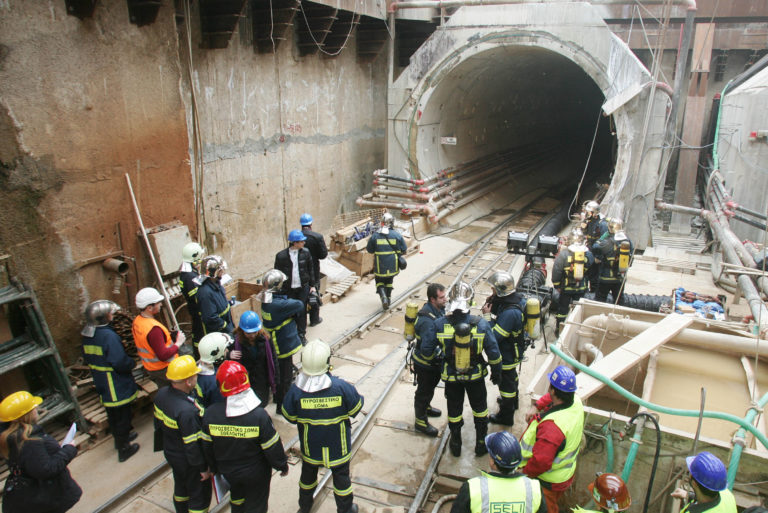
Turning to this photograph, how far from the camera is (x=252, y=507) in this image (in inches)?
159

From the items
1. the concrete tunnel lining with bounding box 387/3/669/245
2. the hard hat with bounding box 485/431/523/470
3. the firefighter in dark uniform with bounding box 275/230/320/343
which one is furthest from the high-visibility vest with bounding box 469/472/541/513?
the concrete tunnel lining with bounding box 387/3/669/245

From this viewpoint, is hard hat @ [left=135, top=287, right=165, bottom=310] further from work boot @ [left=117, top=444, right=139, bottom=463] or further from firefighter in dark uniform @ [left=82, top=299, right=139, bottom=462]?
work boot @ [left=117, top=444, right=139, bottom=463]

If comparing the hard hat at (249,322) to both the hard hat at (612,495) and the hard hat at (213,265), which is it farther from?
the hard hat at (612,495)

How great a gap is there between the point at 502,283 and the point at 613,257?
3760 mm

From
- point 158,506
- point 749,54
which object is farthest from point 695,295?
point 749,54

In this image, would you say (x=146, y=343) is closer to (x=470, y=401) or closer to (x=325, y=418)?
(x=325, y=418)

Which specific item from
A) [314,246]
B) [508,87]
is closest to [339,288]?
[314,246]

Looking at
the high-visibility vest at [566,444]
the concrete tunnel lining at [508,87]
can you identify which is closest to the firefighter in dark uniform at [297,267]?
the high-visibility vest at [566,444]

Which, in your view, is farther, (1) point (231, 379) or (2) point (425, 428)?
(2) point (425, 428)

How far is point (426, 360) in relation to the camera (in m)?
5.25

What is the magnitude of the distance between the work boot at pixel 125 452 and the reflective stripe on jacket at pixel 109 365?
50 cm

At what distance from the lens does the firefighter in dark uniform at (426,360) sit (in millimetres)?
5238

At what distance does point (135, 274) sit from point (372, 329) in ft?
11.9

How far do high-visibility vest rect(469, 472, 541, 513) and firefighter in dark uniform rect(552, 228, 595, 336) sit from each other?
4766mm
